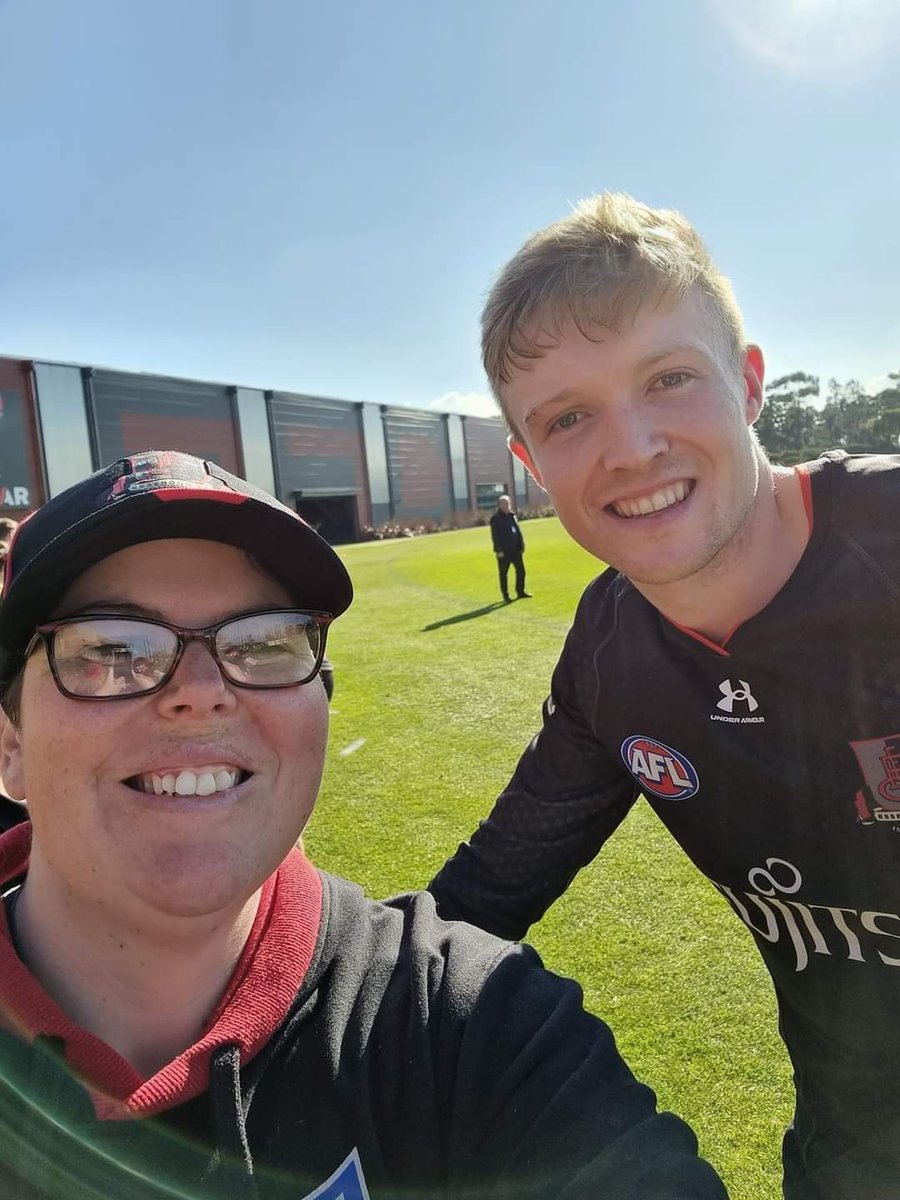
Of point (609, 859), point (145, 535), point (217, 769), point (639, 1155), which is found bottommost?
point (609, 859)

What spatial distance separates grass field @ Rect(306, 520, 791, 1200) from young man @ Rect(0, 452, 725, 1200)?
139 centimetres

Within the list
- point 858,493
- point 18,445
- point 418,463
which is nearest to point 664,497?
point 858,493

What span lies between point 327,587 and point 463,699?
6539mm

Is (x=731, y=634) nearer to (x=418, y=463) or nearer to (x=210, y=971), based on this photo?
(x=210, y=971)

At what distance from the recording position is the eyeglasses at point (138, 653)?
4.25ft

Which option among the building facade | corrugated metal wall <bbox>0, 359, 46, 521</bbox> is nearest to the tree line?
the building facade

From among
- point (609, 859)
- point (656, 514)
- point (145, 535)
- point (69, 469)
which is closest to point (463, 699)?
point (609, 859)

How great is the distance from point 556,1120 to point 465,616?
12366mm

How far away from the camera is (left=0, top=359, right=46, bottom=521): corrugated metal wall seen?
29.9m

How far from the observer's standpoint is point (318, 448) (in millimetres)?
Result: 44781

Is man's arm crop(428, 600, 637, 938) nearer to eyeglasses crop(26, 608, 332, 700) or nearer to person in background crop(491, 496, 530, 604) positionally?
eyeglasses crop(26, 608, 332, 700)

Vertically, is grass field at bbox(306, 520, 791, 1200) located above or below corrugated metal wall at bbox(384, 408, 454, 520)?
below

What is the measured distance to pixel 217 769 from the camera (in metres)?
1.34

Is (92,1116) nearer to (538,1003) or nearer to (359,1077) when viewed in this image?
(359,1077)
